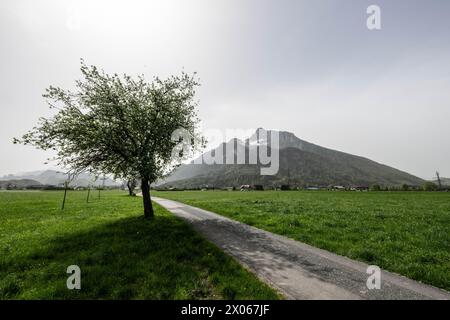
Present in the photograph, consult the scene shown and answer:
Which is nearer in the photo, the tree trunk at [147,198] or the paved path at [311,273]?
the paved path at [311,273]

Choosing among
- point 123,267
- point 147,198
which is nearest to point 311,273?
point 123,267

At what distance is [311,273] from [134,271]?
6.79 meters

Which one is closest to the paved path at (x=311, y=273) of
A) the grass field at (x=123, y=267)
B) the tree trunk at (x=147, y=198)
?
the grass field at (x=123, y=267)

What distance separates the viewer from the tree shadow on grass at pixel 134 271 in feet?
25.3

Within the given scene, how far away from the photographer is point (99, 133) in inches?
749

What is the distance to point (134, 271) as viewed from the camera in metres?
9.37

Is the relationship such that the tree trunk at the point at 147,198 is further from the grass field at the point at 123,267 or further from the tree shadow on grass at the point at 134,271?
the tree shadow on grass at the point at 134,271

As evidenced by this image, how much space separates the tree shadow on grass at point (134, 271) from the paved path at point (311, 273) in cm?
94

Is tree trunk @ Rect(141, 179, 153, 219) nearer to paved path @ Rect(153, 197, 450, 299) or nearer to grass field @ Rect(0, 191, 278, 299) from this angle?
grass field @ Rect(0, 191, 278, 299)

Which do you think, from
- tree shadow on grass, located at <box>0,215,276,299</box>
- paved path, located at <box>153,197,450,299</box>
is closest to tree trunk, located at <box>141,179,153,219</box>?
tree shadow on grass, located at <box>0,215,276,299</box>

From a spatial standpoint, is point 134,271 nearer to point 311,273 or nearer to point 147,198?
point 311,273

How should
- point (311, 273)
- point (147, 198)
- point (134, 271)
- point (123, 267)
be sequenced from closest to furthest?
point (311, 273) < point (134, 271) < point (123, 267) < point (147, 198)
